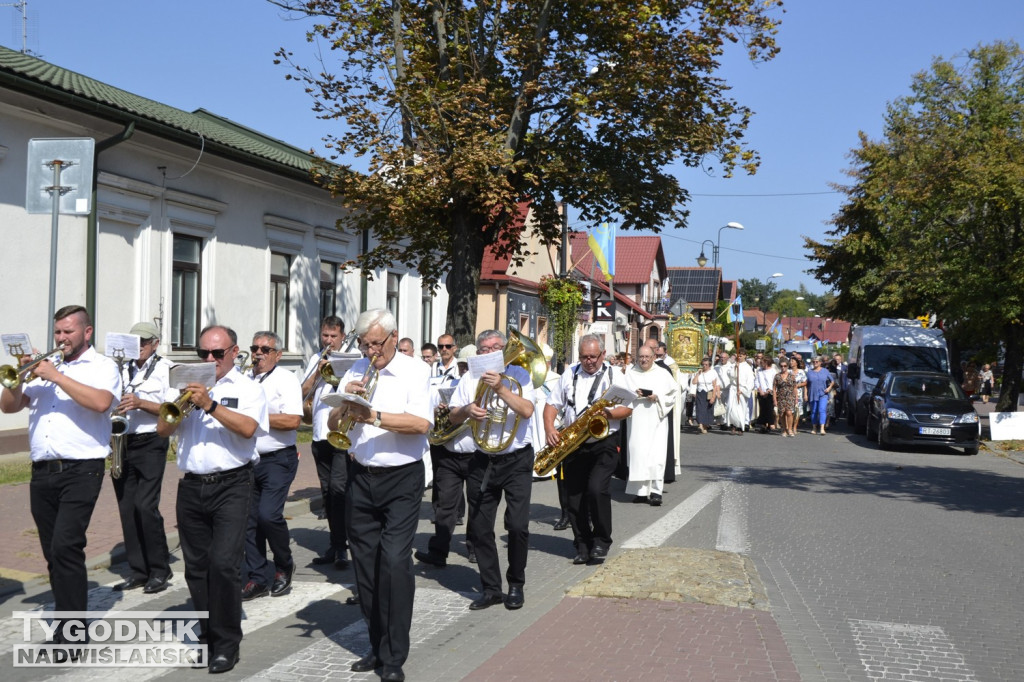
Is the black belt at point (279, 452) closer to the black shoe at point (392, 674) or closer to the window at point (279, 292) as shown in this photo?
the black shoe at point (392, 674)

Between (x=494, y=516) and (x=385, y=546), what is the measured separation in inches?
70.8

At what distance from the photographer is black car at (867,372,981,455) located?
Result: 19.6 m

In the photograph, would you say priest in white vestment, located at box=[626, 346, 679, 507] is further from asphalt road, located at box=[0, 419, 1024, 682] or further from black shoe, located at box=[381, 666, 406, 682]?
black shoe, located at box=[381, 666, 406, 682]

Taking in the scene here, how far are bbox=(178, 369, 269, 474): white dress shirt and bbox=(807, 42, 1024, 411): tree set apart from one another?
18.7m

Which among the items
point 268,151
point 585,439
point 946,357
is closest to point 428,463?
point 585,439

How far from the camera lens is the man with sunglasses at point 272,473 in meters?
7.17

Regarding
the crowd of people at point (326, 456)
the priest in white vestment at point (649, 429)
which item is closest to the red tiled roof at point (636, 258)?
the priest in white vestment at point (649, 429)

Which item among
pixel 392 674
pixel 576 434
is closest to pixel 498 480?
pixel 576 434

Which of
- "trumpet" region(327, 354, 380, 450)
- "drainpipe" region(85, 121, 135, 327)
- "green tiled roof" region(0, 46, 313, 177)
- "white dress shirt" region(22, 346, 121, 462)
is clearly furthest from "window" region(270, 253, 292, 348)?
"trumpet" region(327, 354, 380, 450)

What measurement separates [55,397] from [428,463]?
4985 millimetres

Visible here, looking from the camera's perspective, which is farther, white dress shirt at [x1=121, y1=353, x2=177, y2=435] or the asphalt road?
white dress shirt at [x1=121, y1=353, x2=177, y2=435]

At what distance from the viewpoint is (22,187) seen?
1426 centimetres

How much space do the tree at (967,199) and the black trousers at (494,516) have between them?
16.7m

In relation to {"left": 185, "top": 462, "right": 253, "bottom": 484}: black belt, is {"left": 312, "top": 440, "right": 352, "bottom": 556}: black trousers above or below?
below
